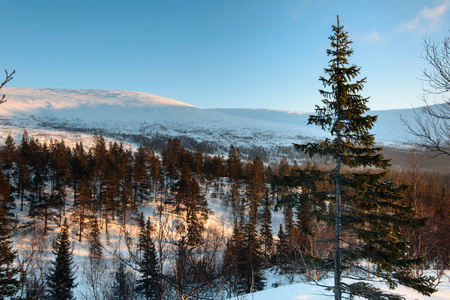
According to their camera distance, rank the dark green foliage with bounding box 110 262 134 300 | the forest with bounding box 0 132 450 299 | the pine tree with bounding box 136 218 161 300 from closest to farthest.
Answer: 1. the pine tree with bounding box 136 218 161 300
2. the dark green foliage with bounding box 110 262 134 300
3. the forest with bounding box 0 132 450 299

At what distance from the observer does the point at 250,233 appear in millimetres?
24297

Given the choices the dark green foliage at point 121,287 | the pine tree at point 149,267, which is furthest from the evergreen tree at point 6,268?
the dark green foliage at point 121,287

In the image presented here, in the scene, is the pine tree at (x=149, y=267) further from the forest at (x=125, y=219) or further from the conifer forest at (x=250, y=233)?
the forest at (x=125, y=219)

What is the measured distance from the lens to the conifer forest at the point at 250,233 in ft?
19.3

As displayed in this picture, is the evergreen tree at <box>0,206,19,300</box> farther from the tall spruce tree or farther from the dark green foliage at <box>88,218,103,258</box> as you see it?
the dark green foliage at <box>88,218,103,258</box>

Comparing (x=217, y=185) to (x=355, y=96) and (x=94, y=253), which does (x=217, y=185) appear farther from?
(x=355, y=96)

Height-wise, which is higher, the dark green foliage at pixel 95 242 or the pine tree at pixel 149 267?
the pine tree at pixel 149 267

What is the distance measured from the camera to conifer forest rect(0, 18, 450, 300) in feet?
19.3

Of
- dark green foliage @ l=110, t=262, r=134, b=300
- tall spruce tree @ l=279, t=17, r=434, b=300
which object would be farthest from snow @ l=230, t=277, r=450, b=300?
dark green foliage @ l=110, t=262, r=134, b=300

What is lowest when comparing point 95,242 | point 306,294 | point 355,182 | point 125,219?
point 125,219

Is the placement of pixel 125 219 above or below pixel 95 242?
below

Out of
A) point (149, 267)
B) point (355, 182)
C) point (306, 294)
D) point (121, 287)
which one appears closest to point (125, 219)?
point (121, 287)

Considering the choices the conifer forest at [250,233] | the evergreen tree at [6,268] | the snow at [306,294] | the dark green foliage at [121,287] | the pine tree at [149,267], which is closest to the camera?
the evergreen tree at [6,268]

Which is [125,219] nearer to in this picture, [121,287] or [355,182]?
[121,287]
